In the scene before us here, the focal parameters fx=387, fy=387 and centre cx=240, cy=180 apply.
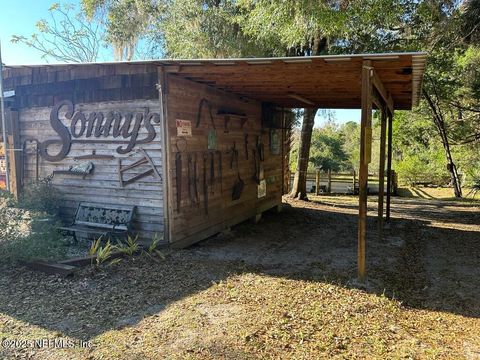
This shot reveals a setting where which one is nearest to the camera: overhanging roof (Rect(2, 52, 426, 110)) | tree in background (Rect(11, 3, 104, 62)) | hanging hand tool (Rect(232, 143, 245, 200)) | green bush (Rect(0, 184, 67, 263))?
overhanging roof (Rect(2, 52, 426, 110))

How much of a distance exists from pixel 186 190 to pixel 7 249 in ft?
7.89

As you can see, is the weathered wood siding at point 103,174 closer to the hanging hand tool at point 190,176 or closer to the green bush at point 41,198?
the green bush at point 41,198

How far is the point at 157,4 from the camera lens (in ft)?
41.0

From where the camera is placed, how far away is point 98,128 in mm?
5805

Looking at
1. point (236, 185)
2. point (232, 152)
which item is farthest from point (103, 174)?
point (236, 185)

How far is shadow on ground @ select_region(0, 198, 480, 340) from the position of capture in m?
3.57

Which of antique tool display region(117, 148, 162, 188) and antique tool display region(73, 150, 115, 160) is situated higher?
antique tool display region(73, 150, 115, 160)

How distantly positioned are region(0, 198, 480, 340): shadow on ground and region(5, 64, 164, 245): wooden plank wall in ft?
3.38

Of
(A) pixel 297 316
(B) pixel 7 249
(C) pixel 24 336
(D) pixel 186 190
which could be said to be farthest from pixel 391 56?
(B) pixel 7 249

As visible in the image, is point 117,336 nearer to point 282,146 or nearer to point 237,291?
point 237,291


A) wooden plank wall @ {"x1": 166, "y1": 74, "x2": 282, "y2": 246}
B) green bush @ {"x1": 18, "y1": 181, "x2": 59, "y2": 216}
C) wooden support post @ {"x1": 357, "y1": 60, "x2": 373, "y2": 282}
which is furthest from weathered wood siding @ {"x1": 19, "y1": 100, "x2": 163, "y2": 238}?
wooden support post @ {"x1": 357, "y1": 60, "x2": 373, "y2": 282}

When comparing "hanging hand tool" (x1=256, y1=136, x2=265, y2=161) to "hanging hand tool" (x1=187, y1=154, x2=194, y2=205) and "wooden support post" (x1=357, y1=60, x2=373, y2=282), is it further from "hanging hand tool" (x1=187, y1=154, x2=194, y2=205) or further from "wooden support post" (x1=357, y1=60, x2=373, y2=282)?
"wooden support post" (x1=357, y1=60, x2=373, y2=282)

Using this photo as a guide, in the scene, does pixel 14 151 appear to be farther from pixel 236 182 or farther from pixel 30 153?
pixel 236 182

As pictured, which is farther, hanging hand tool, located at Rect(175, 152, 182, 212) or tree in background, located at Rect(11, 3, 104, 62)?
tree in background, located at Rect(11, 3, 104, 62)
